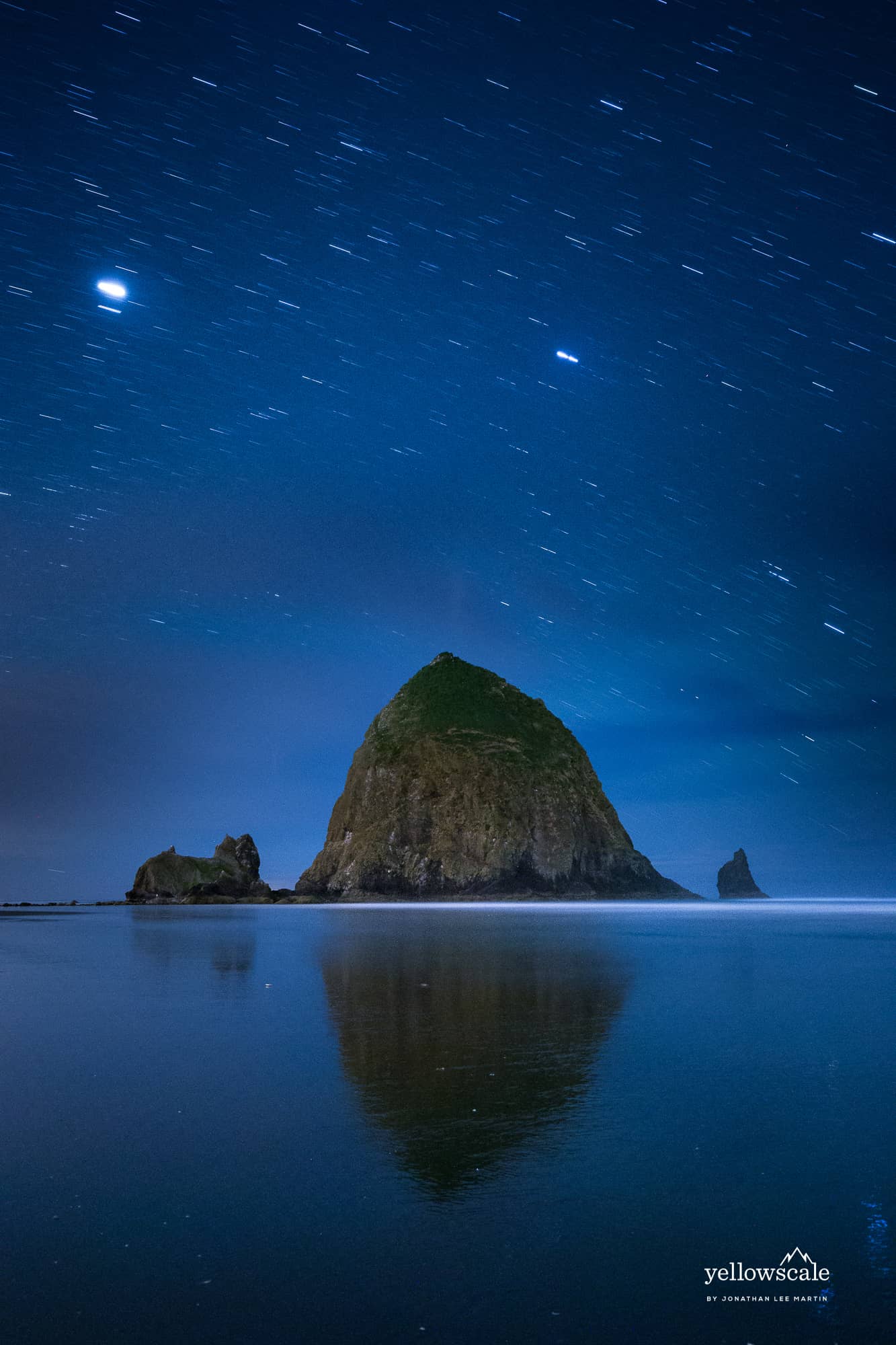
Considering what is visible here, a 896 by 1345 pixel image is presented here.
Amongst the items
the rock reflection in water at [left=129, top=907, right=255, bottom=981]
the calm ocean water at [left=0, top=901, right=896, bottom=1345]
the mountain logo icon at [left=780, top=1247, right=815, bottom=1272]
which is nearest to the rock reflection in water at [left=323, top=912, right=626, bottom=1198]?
the calm ocean water at [left=0, top=901, right=896, bottom=1345]

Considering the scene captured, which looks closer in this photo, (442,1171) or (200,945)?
(442,1171)

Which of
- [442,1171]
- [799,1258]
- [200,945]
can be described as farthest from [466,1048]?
[200,945]

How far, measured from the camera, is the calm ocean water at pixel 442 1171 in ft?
17.8

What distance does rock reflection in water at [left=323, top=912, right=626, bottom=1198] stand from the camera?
29.0 ft

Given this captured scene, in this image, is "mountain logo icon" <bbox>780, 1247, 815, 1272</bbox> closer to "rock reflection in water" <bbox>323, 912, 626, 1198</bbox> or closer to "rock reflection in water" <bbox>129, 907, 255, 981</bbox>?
"rock reflection in water" <bbox>323, 912, 626, 1198</bbox>

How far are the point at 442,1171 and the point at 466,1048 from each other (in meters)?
6.08

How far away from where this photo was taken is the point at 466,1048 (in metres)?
13.7

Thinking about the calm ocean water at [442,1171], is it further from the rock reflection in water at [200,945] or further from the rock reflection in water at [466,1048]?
the rock reflection in water at [200,945]

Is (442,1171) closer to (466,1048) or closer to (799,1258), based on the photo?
(799,1258)

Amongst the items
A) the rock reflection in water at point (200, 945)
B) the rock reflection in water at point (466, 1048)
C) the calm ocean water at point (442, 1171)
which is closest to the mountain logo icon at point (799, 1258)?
the calm ocean water at point (442, 1171)

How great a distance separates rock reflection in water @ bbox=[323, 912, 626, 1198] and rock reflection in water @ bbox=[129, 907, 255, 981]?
3454 millimetres

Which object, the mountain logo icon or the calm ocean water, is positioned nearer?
the calm ocean water

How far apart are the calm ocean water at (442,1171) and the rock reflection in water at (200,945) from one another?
36.8 feet

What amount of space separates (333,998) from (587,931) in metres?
37.1
